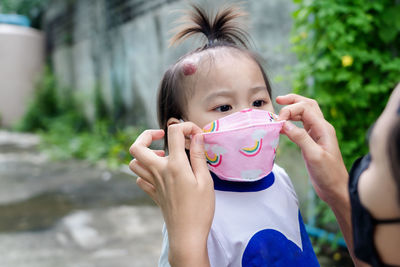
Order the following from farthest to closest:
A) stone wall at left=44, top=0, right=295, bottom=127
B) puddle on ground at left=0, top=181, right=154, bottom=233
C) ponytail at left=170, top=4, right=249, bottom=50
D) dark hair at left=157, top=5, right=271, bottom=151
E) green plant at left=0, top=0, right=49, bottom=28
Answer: green plant at left=0, top=0, right=49, bottom=28
puddle on ground at left=0, top=181, right=154, bottom=233
stone wall at left=44, top=0, right=295, bottom=127
ponytail at left=170, top=4, right=249, bottom=50
dark hair at left=157, top=5, right=271, bottom=151

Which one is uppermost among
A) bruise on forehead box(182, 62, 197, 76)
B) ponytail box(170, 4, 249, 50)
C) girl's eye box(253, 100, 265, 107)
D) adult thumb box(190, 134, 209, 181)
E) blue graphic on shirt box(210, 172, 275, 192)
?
ponytail box(170, 4, 249, 50)

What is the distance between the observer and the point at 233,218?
109 centimetres

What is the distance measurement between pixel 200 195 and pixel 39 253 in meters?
2.65

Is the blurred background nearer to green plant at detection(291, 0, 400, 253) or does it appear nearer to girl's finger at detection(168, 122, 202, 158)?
green plant at detection(291, 0, 400, 253)

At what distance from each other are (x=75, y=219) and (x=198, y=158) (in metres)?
3.18

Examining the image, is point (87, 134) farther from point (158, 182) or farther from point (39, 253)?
point (158, 182)

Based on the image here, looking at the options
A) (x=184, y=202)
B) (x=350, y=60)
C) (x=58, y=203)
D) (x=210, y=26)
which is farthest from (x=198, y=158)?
(x=58, y=203)

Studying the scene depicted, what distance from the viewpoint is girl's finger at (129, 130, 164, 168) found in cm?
92

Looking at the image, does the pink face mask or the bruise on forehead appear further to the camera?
the bruise on forehead

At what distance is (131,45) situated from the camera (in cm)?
616

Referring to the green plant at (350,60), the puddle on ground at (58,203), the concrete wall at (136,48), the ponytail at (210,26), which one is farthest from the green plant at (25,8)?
the ponytail at (210,26)

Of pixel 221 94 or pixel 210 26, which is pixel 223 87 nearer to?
pixel 221 94

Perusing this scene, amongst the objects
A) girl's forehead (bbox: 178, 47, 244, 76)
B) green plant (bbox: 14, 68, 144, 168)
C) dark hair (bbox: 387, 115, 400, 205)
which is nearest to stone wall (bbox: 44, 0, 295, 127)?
green plant (bbox: 14, 68, 144, 168)

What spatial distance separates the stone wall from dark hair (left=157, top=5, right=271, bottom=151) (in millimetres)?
1681
